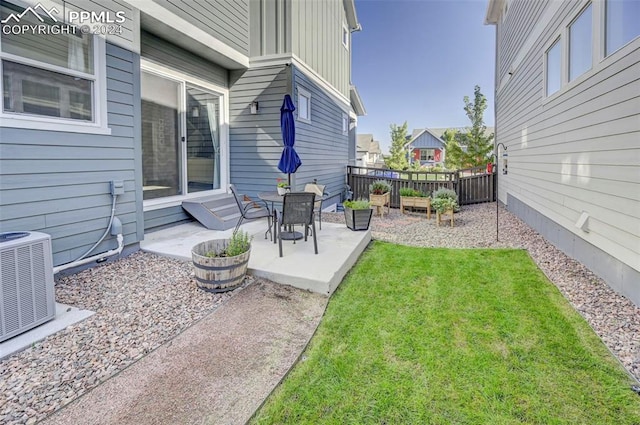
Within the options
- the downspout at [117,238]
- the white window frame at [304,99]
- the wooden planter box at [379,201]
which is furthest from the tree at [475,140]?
the downspout at [117,238]

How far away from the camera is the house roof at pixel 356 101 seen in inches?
537

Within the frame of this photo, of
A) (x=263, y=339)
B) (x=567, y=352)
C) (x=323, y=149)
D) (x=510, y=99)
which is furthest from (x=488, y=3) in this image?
(x=263, y=339)

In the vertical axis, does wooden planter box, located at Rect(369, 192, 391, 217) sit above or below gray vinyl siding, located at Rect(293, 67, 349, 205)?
below

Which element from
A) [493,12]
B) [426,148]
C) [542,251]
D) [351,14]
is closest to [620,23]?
[542,251]

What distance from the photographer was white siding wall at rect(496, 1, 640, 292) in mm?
3217

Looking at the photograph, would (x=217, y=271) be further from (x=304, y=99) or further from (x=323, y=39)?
(x=323, y=39)

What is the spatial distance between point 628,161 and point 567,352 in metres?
1.94

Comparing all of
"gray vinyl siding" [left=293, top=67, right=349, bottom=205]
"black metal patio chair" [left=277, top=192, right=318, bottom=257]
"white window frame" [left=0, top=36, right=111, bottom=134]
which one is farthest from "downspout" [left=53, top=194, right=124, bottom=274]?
"gray vinyl siding" [left=293, top=67, right=349, bottom=205]

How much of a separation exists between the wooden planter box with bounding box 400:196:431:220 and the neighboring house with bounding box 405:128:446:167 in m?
27.8

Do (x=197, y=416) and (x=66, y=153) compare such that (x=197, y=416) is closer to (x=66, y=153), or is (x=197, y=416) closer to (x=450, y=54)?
(x=66, y=153)

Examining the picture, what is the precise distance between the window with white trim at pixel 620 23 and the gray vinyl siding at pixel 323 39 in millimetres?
5083

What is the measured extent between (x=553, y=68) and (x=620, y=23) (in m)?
2.39

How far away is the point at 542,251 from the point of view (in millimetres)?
5227

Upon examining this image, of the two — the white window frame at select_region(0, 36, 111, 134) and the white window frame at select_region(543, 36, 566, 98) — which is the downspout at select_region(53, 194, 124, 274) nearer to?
the white window frame at select_region(0, 36, 111, 134)
